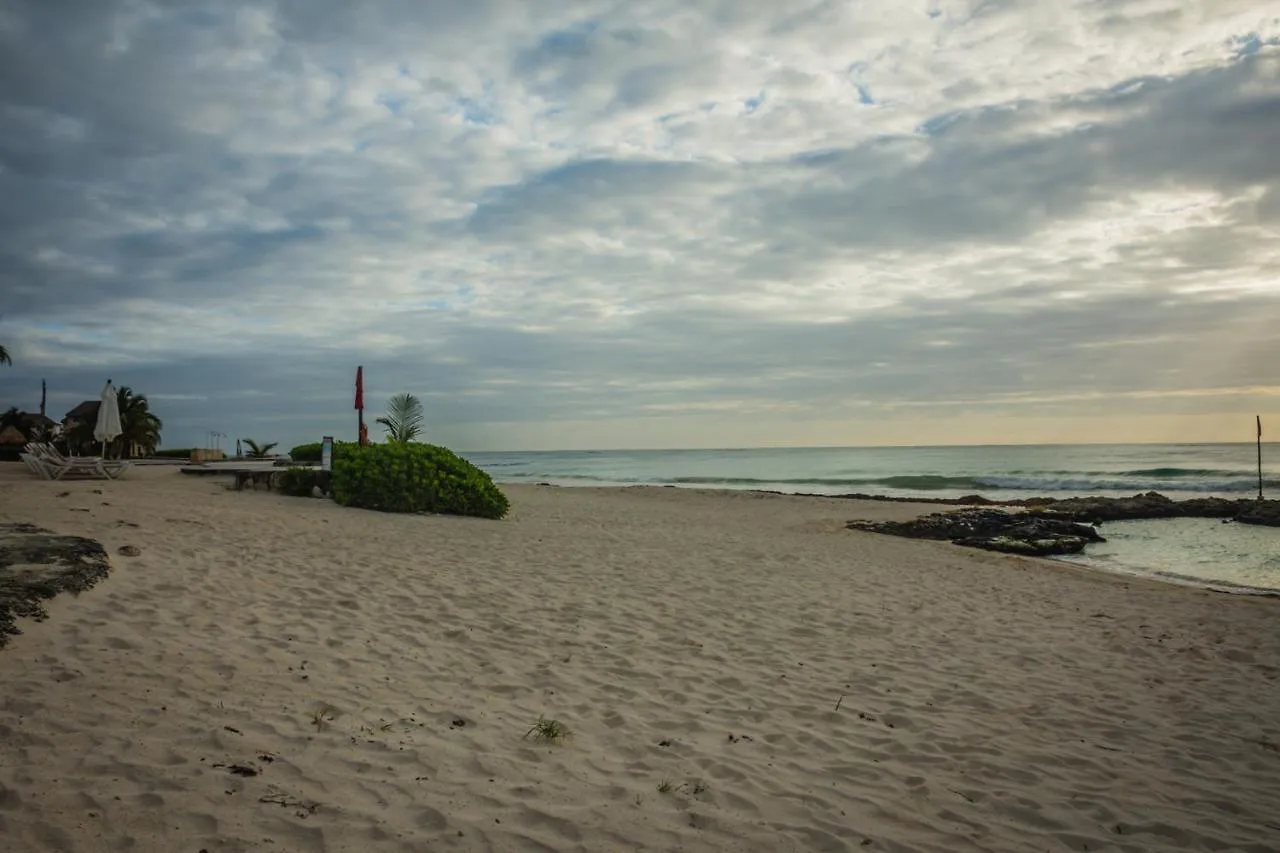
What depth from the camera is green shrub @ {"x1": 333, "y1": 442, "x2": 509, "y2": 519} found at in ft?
49.5

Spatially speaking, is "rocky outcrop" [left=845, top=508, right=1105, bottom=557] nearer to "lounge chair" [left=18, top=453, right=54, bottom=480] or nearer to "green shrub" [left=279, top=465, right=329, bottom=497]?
"green shrub" [left=279, top=465, right=329, bottom=497]

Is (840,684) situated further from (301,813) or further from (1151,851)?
(301,813)

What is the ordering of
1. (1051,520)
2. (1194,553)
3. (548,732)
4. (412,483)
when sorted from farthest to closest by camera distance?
1. (1051,520)
2. (1194,553)
3. (412,483)
4. (548,732)

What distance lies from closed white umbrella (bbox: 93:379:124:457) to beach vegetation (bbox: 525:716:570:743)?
63.9 feet

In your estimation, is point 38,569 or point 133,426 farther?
point 133,426

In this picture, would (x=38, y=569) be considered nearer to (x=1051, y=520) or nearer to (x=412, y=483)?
(x=412, y=483)

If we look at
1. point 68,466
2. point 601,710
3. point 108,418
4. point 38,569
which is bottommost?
point 601,710

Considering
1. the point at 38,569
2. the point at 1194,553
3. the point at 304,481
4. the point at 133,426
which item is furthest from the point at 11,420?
the point at 1194,553

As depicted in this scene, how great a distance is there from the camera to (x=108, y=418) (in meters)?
19.7

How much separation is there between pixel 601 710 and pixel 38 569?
5.00 m

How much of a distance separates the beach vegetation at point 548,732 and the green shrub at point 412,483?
10894mm

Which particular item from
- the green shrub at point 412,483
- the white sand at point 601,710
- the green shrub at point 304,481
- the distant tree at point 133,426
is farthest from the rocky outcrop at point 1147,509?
the distant tree at point 133,426

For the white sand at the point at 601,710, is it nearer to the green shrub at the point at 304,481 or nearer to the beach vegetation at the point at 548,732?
the beach vegetation at the point at 548,732

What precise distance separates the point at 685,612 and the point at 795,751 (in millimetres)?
3383
